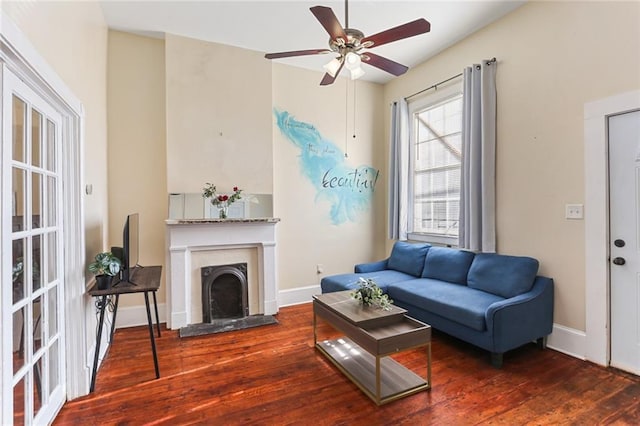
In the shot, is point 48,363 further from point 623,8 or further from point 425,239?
point 623,8

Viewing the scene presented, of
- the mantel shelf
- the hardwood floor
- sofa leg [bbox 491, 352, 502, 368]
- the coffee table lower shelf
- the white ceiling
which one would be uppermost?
the white ceiling

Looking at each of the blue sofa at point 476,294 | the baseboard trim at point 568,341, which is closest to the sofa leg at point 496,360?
the blue sofa at point 476,294

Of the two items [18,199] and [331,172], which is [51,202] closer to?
[18,199]

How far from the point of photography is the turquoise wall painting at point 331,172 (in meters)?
4.37

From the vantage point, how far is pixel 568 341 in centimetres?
278

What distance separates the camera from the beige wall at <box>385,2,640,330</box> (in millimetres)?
2537

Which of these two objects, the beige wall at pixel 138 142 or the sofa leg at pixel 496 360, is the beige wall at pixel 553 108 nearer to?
the sofa leg at pixel 496 360

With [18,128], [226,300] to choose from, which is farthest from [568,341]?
[18,128]

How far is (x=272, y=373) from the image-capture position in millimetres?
2529

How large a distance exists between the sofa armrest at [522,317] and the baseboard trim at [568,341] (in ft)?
0.32

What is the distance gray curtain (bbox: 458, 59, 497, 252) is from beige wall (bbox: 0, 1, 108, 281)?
3613 millimetres

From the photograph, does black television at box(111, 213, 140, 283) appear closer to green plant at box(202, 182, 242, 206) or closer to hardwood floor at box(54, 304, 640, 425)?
hardwood floor at box(54, 304, 640, 425)

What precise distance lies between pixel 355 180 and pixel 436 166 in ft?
3.89

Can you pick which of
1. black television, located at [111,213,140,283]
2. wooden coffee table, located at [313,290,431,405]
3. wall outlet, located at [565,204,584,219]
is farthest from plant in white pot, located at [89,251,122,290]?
wall outlet, located at [565,204,584,219]
